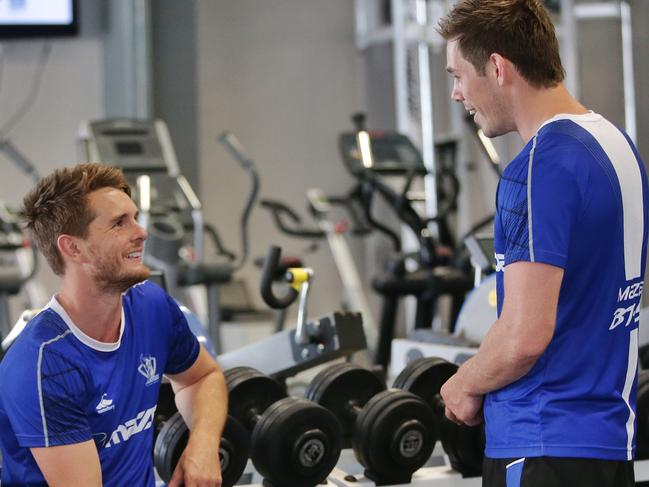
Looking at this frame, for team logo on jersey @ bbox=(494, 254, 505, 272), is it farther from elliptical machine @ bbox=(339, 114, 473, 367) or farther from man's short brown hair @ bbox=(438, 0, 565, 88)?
elliptical machine @ bbox=(339, 114, 473, 367)

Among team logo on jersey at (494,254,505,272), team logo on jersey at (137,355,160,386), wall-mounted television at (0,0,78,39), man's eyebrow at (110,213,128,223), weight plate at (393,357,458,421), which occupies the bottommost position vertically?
weight plate at (393,357,458,421)

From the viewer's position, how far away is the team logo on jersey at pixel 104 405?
81.6 inches

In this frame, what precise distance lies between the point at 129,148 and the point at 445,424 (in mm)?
3668

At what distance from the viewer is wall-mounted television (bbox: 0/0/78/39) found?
7.88m

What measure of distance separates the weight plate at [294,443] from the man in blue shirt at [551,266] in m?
0.92

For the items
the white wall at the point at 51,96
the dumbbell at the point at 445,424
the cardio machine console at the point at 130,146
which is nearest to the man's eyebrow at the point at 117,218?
the dumbbell at the point at 445,424

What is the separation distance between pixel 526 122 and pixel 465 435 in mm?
1284

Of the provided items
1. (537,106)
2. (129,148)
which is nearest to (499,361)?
(537,106)

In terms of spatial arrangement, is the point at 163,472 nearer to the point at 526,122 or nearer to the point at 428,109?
the point at 526,122

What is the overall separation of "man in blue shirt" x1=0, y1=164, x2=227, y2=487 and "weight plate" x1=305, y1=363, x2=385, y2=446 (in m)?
0.71

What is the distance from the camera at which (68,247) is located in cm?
214

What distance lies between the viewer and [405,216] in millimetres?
6254

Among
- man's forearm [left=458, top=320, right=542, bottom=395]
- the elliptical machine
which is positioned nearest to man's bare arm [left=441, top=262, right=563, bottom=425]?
man's forearm [left=458, top=320, right=542, bottom=395]

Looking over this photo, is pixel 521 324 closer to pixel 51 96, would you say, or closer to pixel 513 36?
pixel 513 36
